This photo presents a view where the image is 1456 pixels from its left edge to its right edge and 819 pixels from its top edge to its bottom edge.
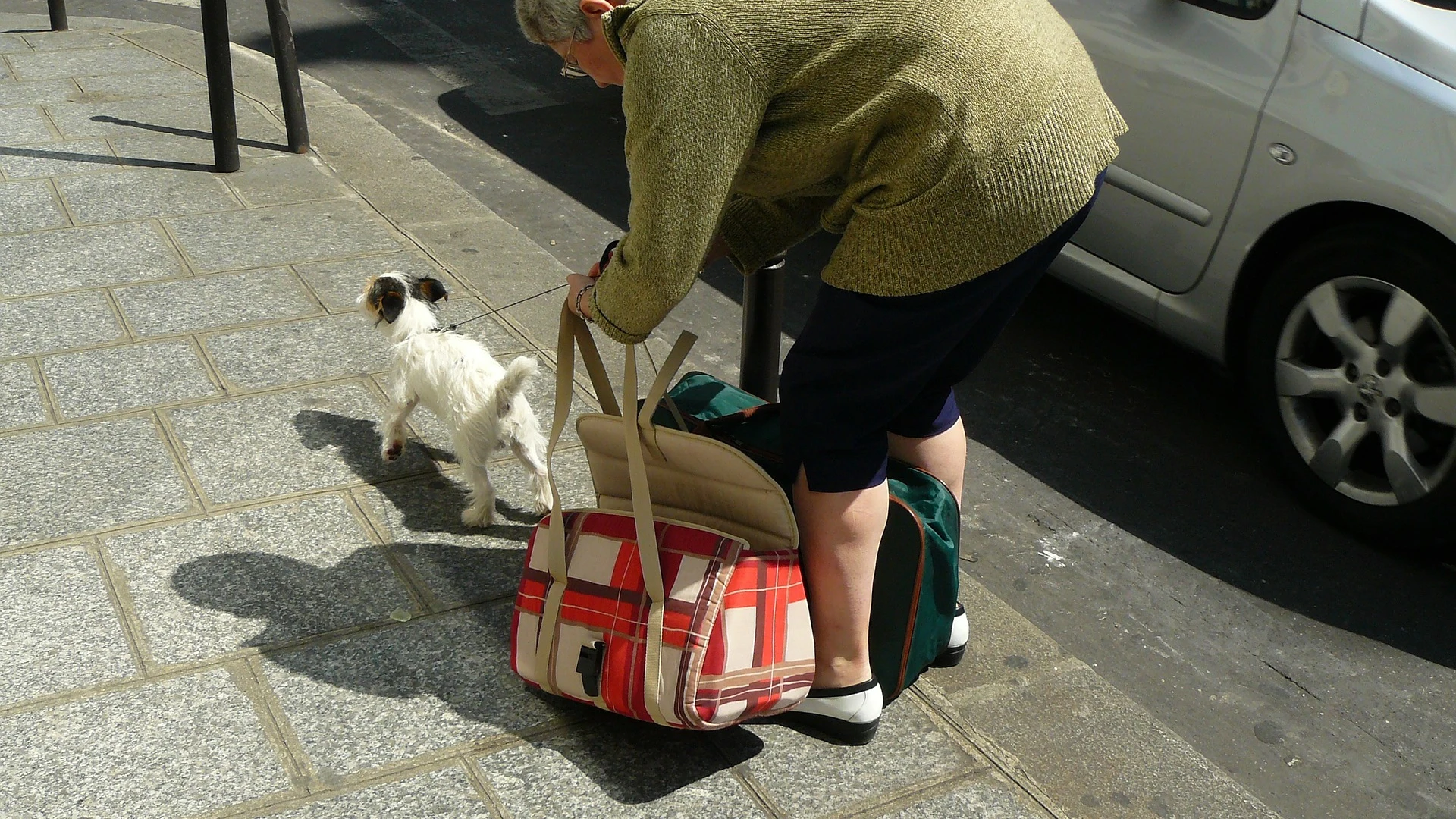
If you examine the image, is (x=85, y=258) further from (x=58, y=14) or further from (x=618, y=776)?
(x=58, y=14)

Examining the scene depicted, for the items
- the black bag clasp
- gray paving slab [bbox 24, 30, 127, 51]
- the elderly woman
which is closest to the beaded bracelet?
the elderly woman

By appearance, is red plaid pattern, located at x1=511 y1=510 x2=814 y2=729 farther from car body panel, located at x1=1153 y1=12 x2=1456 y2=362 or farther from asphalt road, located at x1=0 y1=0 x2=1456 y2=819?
car body panel, located at x1=1153 y1=12 x2=1456 y2=362

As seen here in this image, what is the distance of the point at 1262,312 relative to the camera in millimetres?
4211

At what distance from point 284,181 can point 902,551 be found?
4147 mm

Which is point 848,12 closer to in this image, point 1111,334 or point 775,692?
point 775,692

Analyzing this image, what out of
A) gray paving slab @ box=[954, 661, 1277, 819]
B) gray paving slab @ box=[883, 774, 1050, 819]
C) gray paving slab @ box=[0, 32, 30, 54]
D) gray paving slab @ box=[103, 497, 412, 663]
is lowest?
gray paving slab @ box=[0, 32, 30, 54]

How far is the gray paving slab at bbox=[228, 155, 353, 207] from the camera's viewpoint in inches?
223

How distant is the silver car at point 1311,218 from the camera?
3725 millimetres

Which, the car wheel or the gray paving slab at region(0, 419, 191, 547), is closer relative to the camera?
the gray paving slab at region(0, 419, 191, 547)

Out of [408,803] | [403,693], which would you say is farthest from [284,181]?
[408,803]

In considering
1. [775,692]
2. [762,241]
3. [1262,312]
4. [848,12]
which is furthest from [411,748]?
[1262,312]

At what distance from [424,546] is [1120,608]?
6.27 feet

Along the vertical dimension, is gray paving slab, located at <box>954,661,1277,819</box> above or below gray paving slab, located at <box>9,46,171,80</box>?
above

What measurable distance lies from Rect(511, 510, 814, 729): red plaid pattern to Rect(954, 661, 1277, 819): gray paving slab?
1.90ft
